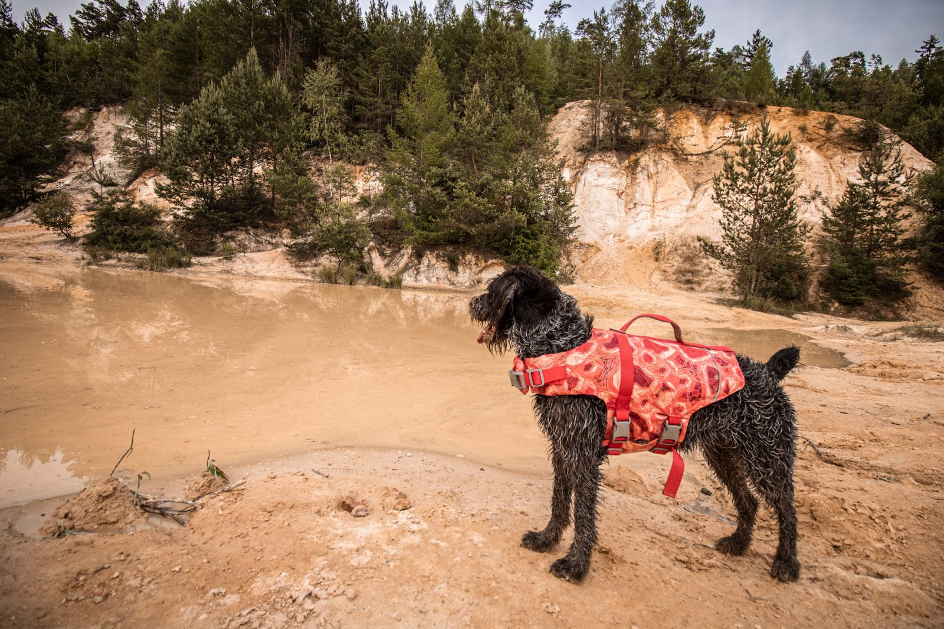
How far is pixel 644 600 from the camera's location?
234cm

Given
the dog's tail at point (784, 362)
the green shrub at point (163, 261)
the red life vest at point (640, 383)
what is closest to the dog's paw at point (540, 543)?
the red life vest at point (640, 383)

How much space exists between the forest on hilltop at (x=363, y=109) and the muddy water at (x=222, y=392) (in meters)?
14.5

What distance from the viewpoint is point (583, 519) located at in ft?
8.54

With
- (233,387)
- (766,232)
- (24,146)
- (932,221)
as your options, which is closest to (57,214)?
(24,146)

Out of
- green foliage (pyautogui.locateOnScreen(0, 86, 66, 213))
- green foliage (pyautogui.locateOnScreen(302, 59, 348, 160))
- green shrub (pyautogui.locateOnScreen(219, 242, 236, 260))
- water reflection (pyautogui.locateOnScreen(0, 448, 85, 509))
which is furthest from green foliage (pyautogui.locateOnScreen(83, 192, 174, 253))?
water reflection (pyautogui.locateOnScreen(0, 448, 85, 509))

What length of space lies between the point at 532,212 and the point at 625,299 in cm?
856

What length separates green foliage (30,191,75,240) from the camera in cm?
2362

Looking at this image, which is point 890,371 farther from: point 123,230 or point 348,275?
point 123,230

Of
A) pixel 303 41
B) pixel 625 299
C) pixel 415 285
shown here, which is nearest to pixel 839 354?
pixel 625 299

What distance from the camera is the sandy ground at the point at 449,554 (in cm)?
207

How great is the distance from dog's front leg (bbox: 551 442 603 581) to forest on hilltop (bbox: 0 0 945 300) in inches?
787

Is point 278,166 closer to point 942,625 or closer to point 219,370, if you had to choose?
point 219,370

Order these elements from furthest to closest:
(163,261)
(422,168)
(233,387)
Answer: (422,168) < (163,261) < (233,387)

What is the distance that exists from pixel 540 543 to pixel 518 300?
168 cm
